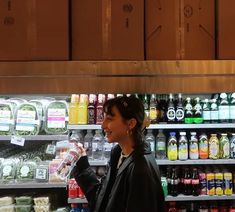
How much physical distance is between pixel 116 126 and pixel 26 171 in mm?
1577

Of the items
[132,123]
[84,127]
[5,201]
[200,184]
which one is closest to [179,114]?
[200,184]

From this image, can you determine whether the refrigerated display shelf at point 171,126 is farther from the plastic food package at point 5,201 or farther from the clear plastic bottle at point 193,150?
the plastic food package at point 5,201

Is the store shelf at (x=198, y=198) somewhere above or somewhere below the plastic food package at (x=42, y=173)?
below

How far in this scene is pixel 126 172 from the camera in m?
2.09

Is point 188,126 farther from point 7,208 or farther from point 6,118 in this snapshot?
point 7,208

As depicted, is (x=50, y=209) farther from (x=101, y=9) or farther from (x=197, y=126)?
(x=101, y=9)

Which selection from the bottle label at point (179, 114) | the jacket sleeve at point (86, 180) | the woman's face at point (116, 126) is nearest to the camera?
the woman's face at point (116, 126)

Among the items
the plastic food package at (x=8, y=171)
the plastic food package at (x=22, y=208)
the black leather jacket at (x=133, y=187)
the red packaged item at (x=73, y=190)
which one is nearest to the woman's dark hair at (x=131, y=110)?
the black leather jacket at (x=133, y=187)

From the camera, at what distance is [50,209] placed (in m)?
3.57

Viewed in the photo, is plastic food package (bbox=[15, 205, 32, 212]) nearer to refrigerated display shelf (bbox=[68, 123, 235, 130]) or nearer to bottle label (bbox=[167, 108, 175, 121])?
refrigerated display shelf (bbox=[68, 123, 235, 130])

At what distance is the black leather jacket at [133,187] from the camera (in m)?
2.00

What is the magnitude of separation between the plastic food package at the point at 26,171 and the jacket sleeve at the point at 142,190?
1698 millimetres

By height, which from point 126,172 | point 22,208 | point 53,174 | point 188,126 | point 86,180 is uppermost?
point 188,126

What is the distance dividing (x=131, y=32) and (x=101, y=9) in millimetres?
193
